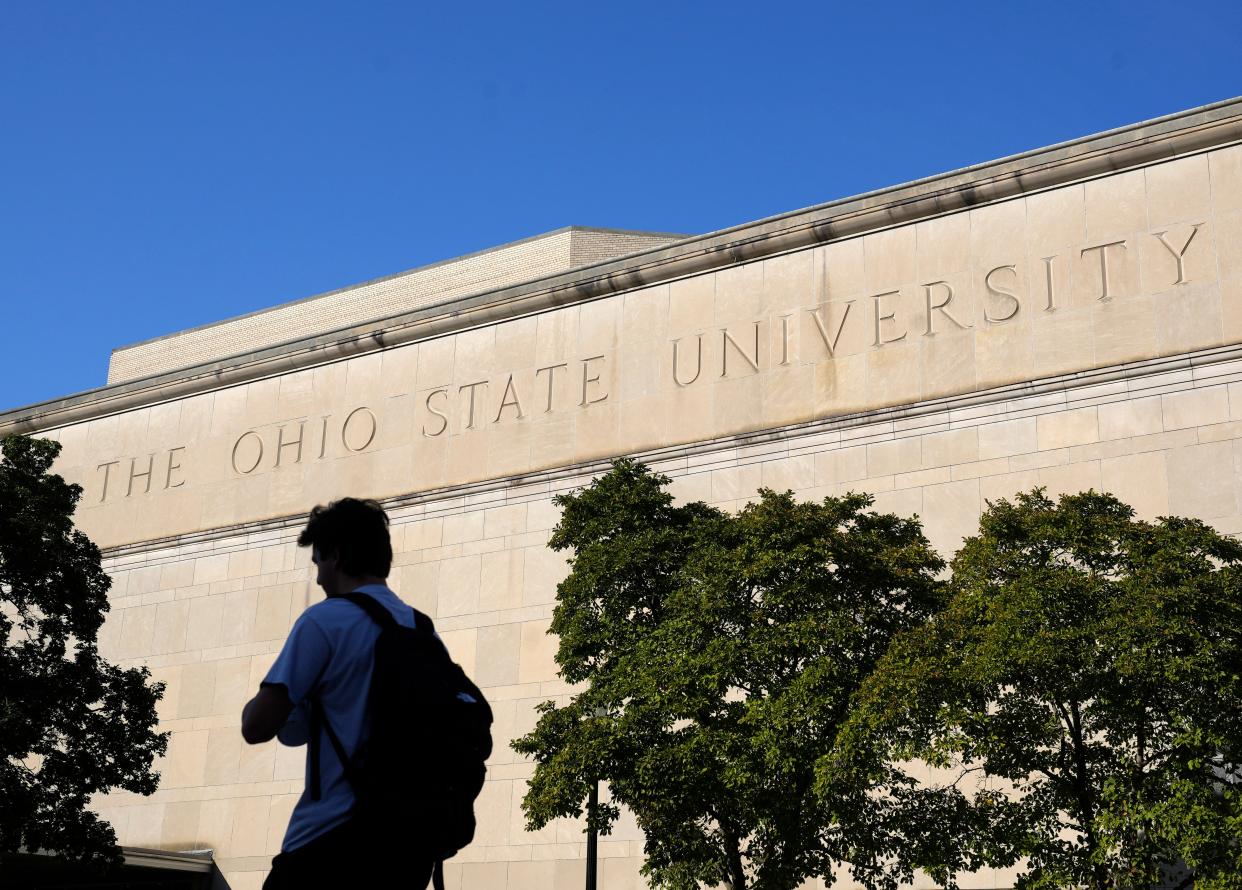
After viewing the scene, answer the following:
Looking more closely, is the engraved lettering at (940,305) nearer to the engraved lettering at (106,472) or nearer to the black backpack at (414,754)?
the engraved lettering at (106,472)

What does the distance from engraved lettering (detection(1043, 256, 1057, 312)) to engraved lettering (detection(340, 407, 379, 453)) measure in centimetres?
1336

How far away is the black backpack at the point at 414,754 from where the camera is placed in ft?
13.1

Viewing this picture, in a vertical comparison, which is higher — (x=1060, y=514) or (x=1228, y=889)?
(x=1060, y=514)

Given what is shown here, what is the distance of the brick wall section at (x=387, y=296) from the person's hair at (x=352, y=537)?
2922 centimetres

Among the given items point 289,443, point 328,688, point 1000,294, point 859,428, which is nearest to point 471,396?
point 289,443

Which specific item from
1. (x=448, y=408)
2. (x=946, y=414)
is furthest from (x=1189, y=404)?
(x=448, y=408)

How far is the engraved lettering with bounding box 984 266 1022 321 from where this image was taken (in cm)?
2395

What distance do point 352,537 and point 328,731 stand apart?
63 centimetres

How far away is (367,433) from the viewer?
30.3 m

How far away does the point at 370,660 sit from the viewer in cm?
412

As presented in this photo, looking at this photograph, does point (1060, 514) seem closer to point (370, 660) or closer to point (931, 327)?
point (931, 327)

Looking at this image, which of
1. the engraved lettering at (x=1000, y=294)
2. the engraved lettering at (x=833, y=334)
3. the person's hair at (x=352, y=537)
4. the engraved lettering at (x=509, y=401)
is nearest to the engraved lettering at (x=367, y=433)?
the engraved lettering at (x=509, y=401)

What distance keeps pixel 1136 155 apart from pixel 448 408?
523 inches

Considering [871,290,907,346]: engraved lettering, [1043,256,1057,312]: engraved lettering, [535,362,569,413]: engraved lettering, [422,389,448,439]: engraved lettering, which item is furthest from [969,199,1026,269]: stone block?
[422,389,448,439]: engraved lettering
